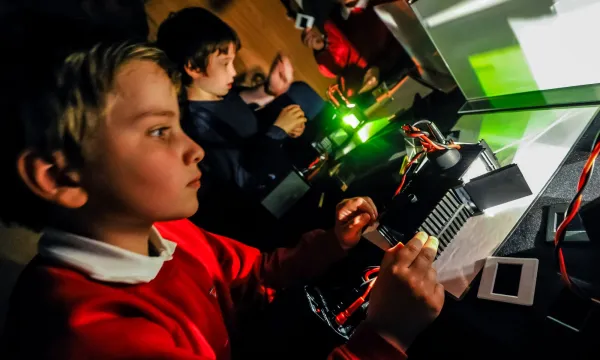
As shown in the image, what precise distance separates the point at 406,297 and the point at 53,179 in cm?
71

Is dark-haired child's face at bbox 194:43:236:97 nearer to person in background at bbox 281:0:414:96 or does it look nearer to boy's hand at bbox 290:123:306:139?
boy's hand at bbox 290:123:306:139

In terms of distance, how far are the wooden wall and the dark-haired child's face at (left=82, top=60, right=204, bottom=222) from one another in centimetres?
155

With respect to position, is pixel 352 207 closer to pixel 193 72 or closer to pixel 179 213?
pixel 179 213

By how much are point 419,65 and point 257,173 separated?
2.68 ft

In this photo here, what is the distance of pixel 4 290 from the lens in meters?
1.04

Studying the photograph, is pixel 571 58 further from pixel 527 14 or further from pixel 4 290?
pixel 4 290

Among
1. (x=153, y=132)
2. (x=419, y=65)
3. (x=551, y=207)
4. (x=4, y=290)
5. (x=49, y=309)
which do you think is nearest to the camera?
(x=49, y=309)

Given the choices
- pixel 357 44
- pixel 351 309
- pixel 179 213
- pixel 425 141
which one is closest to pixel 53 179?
pixel 179 213

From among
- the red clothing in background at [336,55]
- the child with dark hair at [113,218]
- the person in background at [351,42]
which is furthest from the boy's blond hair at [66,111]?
the red clothing in background at [336,55]

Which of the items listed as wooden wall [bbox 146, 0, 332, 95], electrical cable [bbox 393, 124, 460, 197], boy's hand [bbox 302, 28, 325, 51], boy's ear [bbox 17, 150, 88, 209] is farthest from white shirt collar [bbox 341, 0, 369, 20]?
boy's ear [bbox 17, 150, 88, 209]

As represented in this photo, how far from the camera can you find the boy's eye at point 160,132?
695 mm

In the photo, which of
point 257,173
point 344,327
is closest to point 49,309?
point 344,327

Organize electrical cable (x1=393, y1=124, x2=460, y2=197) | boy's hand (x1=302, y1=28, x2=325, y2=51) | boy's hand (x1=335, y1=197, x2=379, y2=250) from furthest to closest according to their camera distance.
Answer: boy's hand (x1=302, y1=28, x2=325, y2=51) → boy's hand (x1=335, y1=197, x2=379, y2=250) → electrical cable (x1=393, y1=124, x2=460, y2=197)

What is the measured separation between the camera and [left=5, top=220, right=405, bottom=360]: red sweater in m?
0.54
